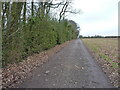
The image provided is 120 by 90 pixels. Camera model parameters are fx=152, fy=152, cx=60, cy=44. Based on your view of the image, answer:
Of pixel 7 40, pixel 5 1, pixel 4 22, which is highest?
pixel 5 1

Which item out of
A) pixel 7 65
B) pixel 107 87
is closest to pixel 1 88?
pixel 7 65

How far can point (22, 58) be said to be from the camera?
27.4ft

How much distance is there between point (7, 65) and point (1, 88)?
2.22 metres

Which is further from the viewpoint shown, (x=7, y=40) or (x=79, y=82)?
(x=7, y=40)

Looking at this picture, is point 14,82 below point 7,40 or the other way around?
below

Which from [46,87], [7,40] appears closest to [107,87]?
[46,87]

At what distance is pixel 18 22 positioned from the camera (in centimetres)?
695

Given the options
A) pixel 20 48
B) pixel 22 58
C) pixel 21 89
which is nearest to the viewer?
pixel 21 89

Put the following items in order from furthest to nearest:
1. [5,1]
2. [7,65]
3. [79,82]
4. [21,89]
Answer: [7,65] < [5,1] < [79,82] < [21,89]

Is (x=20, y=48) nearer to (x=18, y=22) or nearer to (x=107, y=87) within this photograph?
(x=18, y=22)

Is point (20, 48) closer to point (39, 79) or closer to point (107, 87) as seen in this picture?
point (39, 79)

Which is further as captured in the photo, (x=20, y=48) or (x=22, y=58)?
(x=22, y=58)

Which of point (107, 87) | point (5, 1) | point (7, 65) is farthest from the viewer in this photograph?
point (7, 65)

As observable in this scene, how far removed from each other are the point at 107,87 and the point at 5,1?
196 inches
